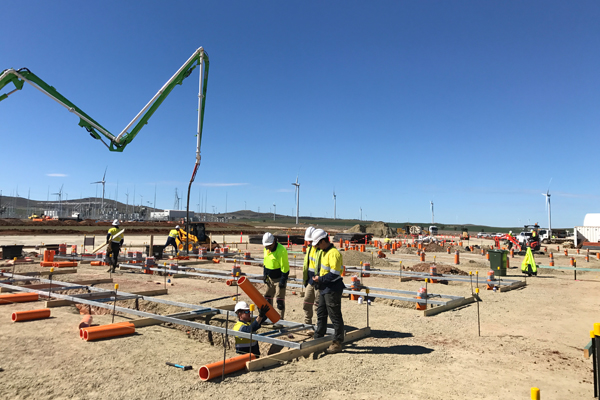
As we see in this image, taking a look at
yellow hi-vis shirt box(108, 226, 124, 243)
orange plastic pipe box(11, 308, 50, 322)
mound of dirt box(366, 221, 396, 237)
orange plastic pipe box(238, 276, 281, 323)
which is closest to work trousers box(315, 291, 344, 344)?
orange plastic pipe box(238, 276, 281, 323)

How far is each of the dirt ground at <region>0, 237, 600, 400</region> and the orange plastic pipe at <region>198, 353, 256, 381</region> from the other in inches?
6.0

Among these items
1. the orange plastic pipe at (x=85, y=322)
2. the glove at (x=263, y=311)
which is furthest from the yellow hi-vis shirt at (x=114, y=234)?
the glove at (x=263, y=311)

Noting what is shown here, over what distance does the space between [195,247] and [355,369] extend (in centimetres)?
2135

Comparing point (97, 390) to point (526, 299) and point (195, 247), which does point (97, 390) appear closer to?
point (526, 299)

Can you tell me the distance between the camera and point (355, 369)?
18.9ft

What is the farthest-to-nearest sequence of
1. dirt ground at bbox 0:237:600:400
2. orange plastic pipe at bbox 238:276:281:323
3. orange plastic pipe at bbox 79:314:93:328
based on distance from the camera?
orange plastic pipe at bbox 79:314:93:328
orange plastic pipe at bbox 238:276:281:323
dirt ground at bbox 0:237:600:400

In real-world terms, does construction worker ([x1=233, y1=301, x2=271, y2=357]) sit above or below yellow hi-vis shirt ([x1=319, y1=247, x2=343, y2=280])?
below

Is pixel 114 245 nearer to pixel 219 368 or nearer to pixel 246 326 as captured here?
pixel 246 326

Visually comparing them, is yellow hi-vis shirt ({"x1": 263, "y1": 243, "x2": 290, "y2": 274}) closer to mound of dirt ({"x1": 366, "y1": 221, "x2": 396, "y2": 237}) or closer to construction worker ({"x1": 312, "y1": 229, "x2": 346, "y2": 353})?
construction worker ({"x1": 312, "y1": 229, "x2": 346, "y2": 353})

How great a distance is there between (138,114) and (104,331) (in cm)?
1834

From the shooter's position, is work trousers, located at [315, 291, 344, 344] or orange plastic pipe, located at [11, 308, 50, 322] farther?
orange plastic pipe, located at [11, 308, 50, 322]

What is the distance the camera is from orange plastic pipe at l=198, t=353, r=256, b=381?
5170 millimetres

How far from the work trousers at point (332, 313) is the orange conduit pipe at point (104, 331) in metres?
3.67

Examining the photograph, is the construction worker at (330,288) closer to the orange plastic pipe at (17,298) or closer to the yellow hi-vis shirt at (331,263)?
the yellow hi-vis shirt at (331,263)
